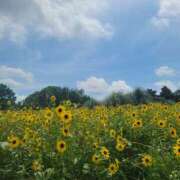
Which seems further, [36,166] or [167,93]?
[167,93]

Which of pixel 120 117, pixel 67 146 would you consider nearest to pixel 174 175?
pixel 67 146

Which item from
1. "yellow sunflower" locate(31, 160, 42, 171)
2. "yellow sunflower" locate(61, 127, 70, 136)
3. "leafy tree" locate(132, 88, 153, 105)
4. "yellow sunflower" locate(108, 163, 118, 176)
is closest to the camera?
"yellow sunflower" locate(31, 160, 42, 171)

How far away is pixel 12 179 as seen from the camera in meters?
4.95

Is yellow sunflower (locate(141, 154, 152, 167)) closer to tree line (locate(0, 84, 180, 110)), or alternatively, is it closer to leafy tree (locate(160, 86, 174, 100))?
tree line (locate(0, 84, 180, 110))

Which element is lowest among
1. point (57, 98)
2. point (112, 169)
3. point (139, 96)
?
point (112, 169)

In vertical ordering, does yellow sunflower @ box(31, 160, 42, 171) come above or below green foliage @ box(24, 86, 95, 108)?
below

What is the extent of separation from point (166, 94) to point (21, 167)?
836 inches

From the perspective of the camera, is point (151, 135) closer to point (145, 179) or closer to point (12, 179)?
point (145, 179)

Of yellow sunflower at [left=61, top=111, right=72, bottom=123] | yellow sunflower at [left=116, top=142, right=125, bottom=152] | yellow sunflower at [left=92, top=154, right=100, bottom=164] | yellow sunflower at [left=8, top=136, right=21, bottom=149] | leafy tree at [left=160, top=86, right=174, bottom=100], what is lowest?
yellow sunflower at [left=92, top=154, right=100, bottom=164]

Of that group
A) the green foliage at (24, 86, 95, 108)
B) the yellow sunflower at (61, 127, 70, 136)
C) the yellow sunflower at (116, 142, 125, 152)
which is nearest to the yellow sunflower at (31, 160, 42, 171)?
the yellow sunflower at (61, 127, 70, 136)

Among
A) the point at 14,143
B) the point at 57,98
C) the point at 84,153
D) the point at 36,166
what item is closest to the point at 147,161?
the point at 84,153

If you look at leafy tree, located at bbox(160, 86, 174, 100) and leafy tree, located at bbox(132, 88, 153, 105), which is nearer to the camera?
leafy tree, located at bbox(132, 88, 153, 105)

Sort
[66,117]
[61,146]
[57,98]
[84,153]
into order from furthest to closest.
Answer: [57,98], [66,117], [84,153], [61,146]

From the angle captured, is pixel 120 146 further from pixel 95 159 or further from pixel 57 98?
pixel 57 98
